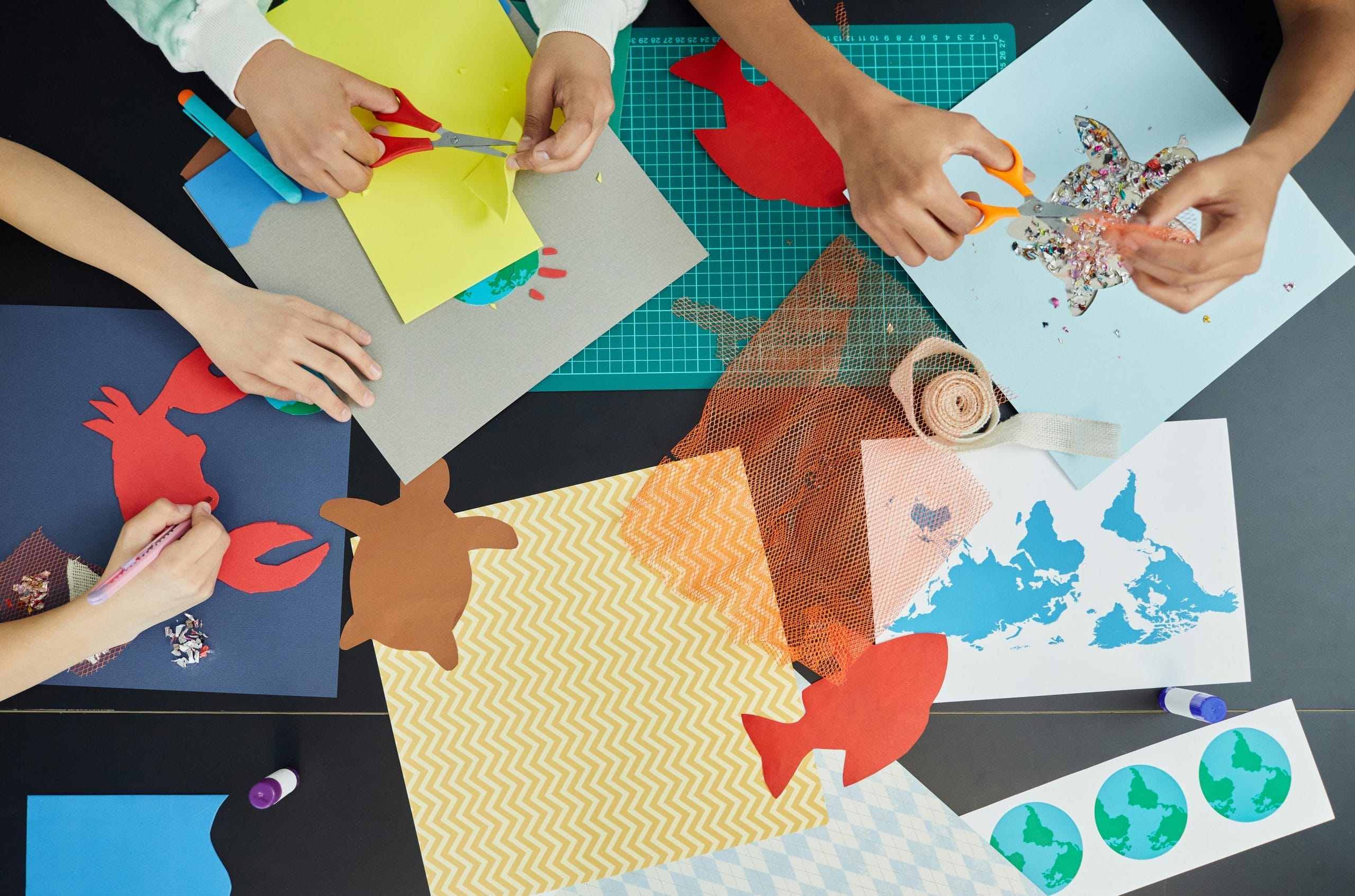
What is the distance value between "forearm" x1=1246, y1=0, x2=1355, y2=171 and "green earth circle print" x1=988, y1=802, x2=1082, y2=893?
708 mm

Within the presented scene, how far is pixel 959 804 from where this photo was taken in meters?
0.88

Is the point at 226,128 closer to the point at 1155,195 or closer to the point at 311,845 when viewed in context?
the point at 311,845

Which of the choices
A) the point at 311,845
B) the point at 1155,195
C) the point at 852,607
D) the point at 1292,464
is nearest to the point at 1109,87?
the point at 1155,195

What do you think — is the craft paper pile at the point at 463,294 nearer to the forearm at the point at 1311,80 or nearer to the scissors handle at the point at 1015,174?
the scissors handle at the point at 1015,174

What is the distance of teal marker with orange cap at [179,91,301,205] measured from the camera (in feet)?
2.84

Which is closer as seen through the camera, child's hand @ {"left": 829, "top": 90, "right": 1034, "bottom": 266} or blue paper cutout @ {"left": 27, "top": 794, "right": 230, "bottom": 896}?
child's hand @ {"left": 829, "top": 90, "right": 1034, "bottom": 266}

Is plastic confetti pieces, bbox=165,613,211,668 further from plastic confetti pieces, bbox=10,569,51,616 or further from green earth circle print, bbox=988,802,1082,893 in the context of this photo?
green earth circle print, bbox=988,802,1082,893

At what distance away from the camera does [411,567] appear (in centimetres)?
88

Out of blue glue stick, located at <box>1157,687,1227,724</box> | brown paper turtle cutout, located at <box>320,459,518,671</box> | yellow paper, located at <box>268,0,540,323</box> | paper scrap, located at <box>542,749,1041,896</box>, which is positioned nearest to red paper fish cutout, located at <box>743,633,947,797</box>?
paper scrap, located at <box>542,749,1041,896</box>

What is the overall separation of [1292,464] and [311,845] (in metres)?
1.14

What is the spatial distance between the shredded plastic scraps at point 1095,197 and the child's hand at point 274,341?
720 mm

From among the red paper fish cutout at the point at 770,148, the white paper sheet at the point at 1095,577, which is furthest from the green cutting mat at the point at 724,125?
the white paper sheet at the point at 1095,577

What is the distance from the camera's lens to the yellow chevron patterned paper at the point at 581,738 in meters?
0.88

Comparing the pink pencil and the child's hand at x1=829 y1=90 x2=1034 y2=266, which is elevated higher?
the child's hand at x1=829 y1=90 x2=1034 y2=266
